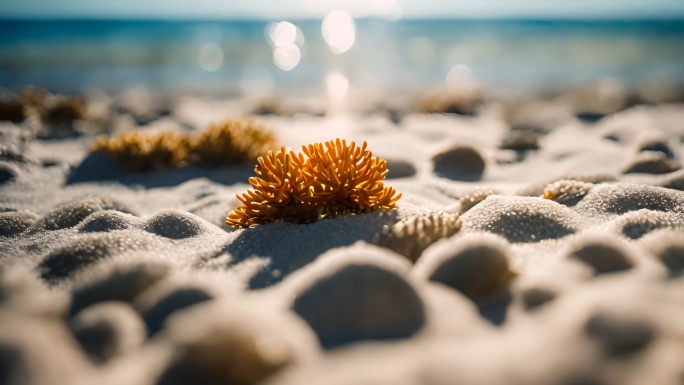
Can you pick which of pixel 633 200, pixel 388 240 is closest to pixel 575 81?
pixel 633 200

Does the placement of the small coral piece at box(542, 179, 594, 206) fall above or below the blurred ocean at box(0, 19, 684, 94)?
below

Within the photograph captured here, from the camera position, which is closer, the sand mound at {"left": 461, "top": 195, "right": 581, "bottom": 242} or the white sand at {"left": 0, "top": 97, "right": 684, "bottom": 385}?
the white sand at {"left": 0, "top": 97, "right": 684, "bottom": 385}

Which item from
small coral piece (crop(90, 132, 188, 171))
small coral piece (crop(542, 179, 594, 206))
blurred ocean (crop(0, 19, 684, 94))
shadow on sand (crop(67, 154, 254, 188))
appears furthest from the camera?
blurred ocean (crop(0, 19, 684, 94))

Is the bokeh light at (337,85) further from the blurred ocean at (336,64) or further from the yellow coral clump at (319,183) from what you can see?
the yellow coral clump at (319,183)

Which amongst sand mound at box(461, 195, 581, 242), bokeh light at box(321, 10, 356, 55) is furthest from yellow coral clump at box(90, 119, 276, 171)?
bokeh light at box(321, 10, 356, 55)

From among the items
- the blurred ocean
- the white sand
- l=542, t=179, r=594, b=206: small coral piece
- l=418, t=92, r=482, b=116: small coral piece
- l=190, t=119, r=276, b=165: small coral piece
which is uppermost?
the blurred ocean

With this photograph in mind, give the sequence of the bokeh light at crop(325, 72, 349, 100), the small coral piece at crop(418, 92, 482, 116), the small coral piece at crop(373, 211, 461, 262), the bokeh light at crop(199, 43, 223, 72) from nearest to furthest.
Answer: the small coral piece at crop(373, 211, 461, 262) → the small coral piece at crop(418, 92, 482, 116) → the bokeh light at crop(325, 72, 349, 100) → the bokeh light at crop(199, 43, 223, 72)

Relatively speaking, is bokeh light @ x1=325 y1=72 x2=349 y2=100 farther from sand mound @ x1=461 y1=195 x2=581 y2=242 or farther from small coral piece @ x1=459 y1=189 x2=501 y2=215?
sand mound @ x1=461 y1=195 x2=581 y2=242
